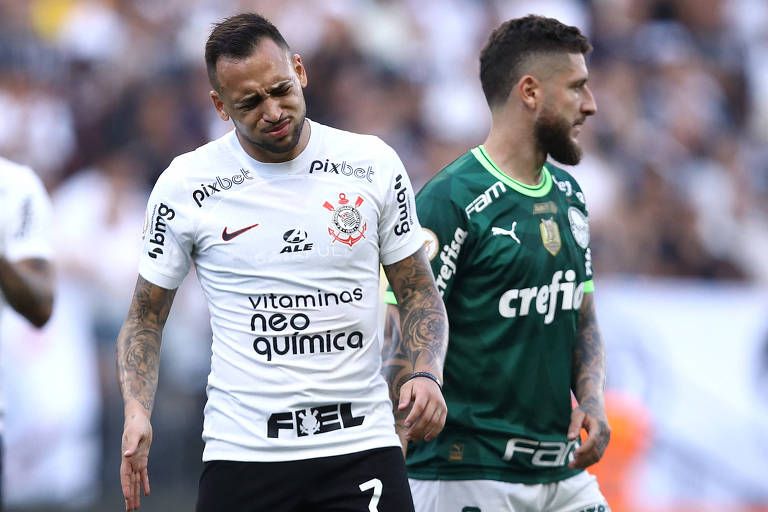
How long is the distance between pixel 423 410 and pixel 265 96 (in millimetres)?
1256

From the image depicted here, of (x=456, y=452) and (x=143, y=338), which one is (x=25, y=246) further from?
(x=456, y=452)

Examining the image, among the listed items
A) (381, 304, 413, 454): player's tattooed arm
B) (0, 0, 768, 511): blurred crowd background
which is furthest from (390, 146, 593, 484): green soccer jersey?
(0, 0, 768, 511): blurred crowd background

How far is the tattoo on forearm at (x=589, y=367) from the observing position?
16.3ft

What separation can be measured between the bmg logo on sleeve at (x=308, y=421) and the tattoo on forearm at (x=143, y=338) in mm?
477

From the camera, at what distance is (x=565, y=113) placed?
518cm

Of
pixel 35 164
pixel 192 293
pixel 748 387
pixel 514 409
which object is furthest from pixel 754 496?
pixel 35 164

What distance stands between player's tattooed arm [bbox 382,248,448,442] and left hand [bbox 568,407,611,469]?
721 mm

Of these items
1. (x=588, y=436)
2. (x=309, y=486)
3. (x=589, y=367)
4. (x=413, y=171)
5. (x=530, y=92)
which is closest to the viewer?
(x=309, y=486)

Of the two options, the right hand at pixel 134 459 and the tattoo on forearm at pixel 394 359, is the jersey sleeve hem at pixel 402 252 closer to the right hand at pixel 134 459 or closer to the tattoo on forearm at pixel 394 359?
the tattoo on forearm at pixel 394 359

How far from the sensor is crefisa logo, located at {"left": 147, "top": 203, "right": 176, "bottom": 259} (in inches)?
169

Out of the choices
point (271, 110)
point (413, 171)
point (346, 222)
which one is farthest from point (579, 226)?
point (413, 171)

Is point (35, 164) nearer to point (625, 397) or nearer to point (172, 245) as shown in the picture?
point (625, 397)

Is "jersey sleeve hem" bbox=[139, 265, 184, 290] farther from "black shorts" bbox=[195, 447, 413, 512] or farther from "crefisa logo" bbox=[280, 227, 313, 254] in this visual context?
"black shorts" bbox=[195, 447, 413, 512]

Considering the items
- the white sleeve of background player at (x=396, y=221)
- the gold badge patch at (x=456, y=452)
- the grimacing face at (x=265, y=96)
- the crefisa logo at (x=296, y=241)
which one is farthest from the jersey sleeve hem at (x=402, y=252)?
the gold badge patch at (x=456, y=452)
